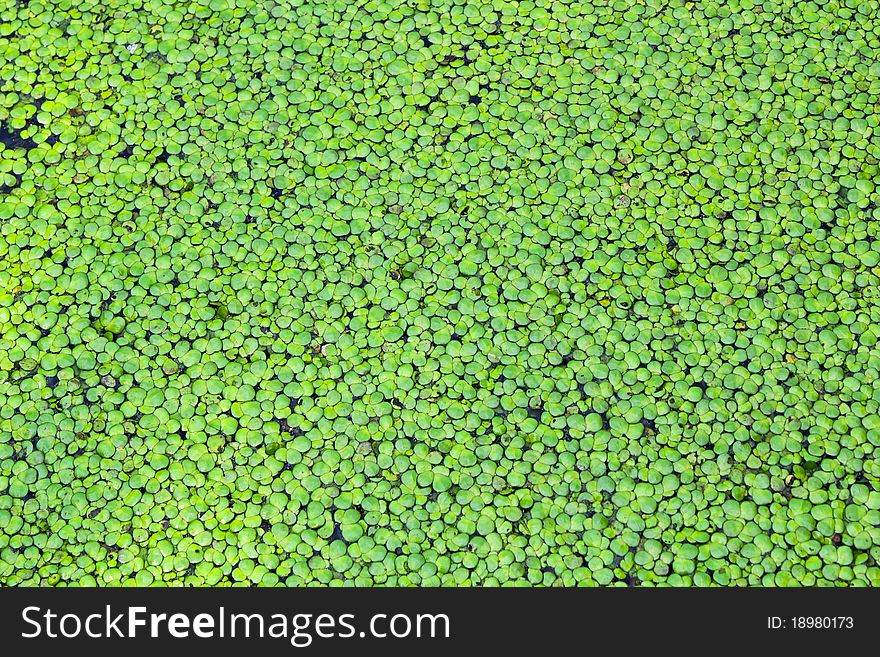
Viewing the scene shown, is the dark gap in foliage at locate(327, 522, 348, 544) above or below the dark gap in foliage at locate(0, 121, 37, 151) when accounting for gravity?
below

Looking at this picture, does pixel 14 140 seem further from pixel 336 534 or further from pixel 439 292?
pixel 336 534

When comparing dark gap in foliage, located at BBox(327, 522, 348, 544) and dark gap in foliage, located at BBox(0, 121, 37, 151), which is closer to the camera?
dark gap in foliage, located at BBox(327, 522, 348, 544)

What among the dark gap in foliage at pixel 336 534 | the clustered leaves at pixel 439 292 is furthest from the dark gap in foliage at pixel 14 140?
the dark gap in foliage at pixel 336 534

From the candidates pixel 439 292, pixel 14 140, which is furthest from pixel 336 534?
pixel 14 140

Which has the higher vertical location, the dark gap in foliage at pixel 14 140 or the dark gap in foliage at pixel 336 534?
the dark gap in foliage at pixel 14 140

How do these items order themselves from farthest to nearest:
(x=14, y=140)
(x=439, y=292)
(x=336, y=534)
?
(x=14, y=140), (x=439, y=292), (x=336, y=534)

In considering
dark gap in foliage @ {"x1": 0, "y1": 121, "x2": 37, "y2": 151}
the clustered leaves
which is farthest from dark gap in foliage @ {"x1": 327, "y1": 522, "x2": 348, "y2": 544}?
dark gap in foliage @ {"x1": 0, "y1": 121, "x2": 37, "y2": 151}

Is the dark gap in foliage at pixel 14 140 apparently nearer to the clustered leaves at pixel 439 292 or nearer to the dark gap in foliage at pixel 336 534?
the clustered leaves at pixel 439 292

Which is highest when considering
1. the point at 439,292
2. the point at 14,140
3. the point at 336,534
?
the point at 14,140

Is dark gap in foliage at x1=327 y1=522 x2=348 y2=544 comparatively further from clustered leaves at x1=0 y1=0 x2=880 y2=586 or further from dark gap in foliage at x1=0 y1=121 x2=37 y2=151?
dark gap in foliage at x1=0 y1=121 x2=37 y2=151

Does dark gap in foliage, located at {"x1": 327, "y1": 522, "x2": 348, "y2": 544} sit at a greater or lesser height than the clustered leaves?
lesser
